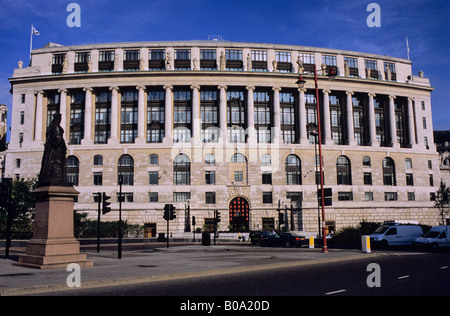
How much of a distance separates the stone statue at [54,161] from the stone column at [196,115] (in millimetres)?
43397

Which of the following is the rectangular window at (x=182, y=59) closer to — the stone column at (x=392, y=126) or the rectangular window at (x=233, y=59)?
the rectangular window at (x=233, y=59)

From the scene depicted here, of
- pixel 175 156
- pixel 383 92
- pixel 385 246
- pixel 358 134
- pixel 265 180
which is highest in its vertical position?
pixel 383 92

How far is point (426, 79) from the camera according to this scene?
7544 centimetres

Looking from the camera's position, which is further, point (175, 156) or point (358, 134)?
point (358, 134)

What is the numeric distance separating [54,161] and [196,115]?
46.3m

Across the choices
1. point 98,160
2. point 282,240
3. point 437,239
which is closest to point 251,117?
point 98,160

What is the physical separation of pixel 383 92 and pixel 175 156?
3891cm

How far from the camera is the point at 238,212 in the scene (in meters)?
62.3

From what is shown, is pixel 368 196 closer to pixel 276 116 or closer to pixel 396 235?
pixel 276 116

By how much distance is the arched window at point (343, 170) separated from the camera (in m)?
65.2

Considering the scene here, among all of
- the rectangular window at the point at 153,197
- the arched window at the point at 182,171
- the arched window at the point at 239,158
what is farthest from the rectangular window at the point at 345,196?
the rectangular window at the point at 153,197

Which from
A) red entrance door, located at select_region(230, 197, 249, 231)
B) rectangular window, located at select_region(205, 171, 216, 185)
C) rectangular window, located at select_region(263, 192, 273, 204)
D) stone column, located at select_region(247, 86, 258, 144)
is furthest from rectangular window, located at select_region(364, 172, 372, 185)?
rectangular window, located at select_region(205, 171, 216, 185)

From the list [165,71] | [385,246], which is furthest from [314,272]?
[165,71]
